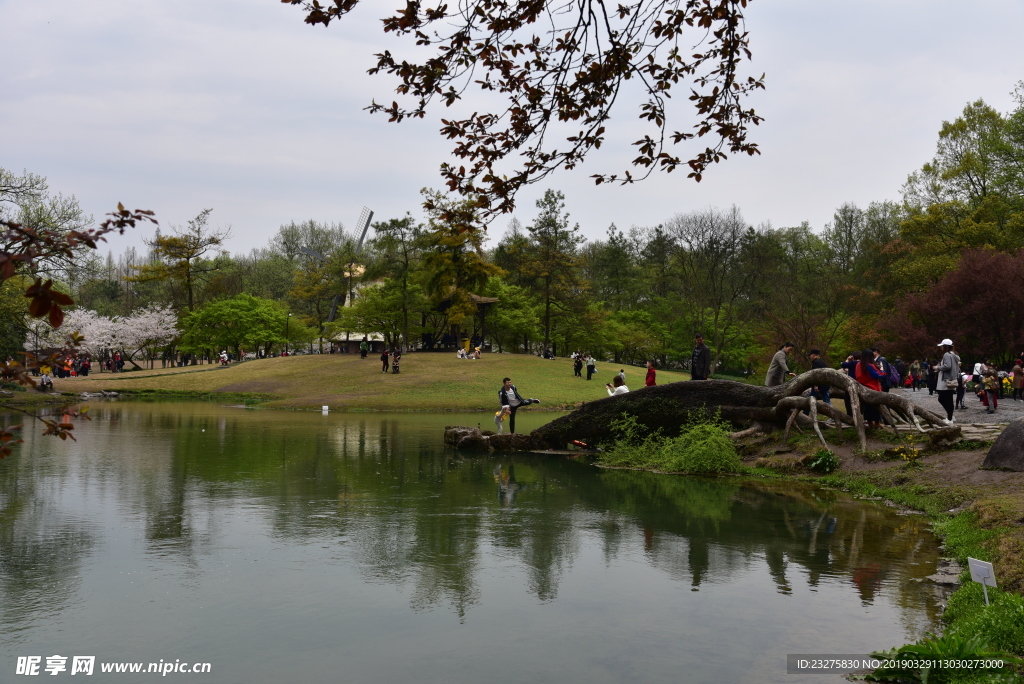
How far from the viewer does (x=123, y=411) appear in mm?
34625

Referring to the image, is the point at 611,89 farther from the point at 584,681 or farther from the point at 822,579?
the point at 822,579

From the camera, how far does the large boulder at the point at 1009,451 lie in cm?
1276

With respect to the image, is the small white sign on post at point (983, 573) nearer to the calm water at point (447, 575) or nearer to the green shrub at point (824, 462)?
the calm water at point (447, 575)

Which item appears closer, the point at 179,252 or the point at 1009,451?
the point at 1009,451

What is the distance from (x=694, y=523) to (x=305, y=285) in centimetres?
7409

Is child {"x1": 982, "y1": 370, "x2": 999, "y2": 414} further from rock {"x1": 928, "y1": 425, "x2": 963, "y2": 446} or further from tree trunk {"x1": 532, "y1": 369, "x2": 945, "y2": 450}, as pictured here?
rock {"x1": 928, "y1": 425, "x2": 963, "y2": 446}

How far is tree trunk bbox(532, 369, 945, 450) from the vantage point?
16.9 meters

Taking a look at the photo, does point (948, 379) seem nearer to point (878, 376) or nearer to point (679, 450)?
point (878, 376)

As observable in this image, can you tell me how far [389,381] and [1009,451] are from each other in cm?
3940

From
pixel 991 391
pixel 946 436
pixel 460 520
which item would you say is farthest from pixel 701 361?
pixel 460 520

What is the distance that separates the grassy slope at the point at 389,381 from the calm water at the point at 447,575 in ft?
87.7

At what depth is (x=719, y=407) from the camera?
61.2ft

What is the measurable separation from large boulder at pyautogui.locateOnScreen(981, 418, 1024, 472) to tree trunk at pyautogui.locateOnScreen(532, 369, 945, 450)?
2933 mm

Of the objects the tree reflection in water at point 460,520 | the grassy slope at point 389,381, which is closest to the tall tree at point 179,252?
the grassy slope at point 389,381
